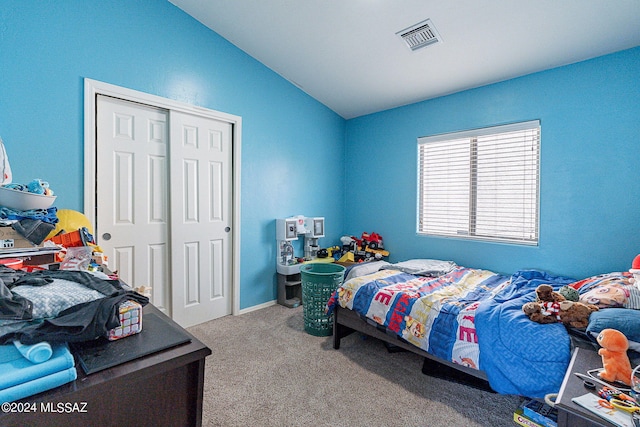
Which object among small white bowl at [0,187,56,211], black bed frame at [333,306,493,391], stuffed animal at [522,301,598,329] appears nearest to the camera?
small white bowl at [0,187,56,211]

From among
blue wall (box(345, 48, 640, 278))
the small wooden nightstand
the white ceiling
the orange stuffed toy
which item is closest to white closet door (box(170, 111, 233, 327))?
the white ceiling

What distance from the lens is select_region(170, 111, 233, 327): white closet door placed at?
2875 millimetres

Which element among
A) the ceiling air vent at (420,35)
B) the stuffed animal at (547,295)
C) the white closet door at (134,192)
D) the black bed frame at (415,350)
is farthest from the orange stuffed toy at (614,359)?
the white closet door at (134,192)

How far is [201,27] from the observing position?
9.55 feet

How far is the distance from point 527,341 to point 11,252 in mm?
2400

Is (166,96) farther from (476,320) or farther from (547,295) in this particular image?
(547,295)

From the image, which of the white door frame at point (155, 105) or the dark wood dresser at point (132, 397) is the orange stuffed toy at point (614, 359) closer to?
the dark wood dresser at point (132, 397)

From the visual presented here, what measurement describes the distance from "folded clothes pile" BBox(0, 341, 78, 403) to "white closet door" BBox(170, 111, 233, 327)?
2317 mm

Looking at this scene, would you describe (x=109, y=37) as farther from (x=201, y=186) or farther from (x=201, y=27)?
(x=201, y=186)

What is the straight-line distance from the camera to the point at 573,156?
2.61 metres

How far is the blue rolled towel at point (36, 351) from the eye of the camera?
2.05 feet

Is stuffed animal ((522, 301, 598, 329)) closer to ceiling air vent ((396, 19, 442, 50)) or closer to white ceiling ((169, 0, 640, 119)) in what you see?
white ceiling ((169, 0, 640, 119))

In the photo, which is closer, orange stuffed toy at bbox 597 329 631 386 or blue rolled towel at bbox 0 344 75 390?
blue rolled towel at bbox 0 344 75 390

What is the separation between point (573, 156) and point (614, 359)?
6.76 feet
